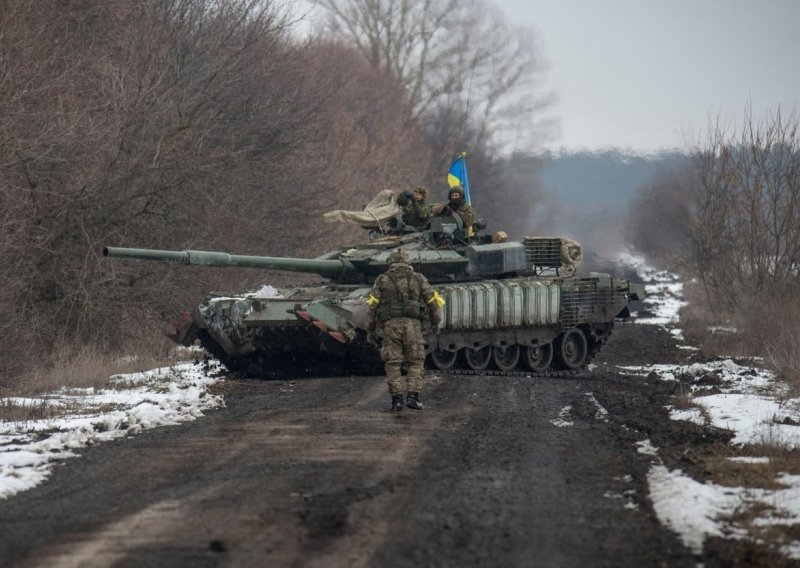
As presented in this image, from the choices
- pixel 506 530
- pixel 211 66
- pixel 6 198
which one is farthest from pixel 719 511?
pixel 211 66

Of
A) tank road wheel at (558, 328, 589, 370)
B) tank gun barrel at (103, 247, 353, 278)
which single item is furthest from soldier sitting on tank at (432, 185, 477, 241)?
tank road wheel at (558, 328, 589, 370)

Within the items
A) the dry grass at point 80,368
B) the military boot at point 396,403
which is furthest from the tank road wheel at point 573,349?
the military boot at point 396,403

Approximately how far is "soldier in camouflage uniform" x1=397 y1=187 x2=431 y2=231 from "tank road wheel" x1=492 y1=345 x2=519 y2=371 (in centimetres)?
217

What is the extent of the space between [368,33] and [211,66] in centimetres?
3347

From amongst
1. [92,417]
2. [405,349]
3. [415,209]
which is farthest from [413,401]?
[415,209]

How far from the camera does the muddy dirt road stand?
639cm

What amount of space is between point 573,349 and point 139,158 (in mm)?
7419

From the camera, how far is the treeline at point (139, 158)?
17344mm

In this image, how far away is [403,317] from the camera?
1298 cm

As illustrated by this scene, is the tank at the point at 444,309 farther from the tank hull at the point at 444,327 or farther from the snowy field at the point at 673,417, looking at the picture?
the snowy field at the point at 673,417

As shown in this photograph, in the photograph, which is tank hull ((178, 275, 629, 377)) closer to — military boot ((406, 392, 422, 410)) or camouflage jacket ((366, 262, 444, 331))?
camouflage jacket ((366, 262, 444, 331))

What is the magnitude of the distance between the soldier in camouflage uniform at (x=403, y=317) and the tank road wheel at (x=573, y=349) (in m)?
7.63

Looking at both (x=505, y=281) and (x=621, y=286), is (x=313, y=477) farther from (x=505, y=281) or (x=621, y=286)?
(x=621, y=286)

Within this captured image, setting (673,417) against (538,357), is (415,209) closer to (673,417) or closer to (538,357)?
(538,357)
